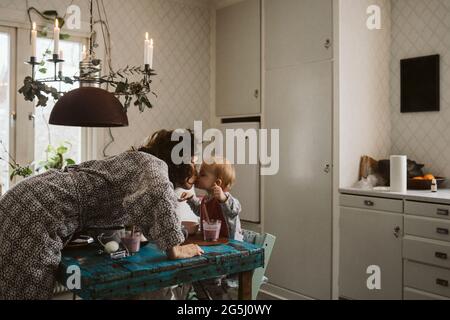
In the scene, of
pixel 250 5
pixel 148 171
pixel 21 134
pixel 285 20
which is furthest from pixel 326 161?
pixel 21 134

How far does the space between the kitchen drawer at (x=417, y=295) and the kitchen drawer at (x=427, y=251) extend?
202mm

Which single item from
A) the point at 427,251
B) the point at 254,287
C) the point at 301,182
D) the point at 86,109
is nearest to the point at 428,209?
the point at 427,251

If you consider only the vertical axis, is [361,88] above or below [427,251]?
above

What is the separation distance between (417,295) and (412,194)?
643 millimetres

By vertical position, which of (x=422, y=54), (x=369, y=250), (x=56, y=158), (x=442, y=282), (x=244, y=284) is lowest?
(x=442, y=282)

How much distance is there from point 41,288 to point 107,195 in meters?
0.40

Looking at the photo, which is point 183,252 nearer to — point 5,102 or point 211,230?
point 211,230

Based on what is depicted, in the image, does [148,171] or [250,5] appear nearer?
[148,171]

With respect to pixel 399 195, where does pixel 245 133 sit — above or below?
above

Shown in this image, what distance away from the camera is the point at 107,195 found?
1.77 metres

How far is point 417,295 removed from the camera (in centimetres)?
293

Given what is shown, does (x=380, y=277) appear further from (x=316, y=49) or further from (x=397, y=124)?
(x=316, y=49)

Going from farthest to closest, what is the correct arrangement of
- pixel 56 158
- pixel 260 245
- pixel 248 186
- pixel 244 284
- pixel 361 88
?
pixel 248 186
pixel 361 88
pixel 56 158
pixel 260 245
pixel 244 284

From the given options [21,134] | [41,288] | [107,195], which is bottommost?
[41,288]
